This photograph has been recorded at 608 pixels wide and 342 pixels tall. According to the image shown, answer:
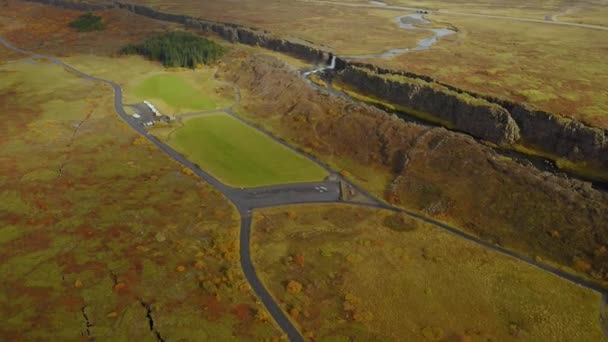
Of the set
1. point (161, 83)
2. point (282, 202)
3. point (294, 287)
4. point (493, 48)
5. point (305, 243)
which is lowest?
point (294, 287)

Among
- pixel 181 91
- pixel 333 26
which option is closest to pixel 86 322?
pixel 181 91

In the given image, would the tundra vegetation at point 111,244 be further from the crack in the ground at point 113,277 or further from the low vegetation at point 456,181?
the low vegetation at point 456,181

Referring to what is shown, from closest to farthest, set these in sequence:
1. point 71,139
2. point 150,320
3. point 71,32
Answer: point 150,320 < point 71,139 < point 71,32

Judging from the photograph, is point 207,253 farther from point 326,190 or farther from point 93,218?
point 326,190

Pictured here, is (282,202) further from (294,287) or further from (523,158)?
(523,158)

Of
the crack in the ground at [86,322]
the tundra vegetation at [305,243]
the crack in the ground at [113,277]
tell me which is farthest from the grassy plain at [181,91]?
the crack in the ground at [86,322]

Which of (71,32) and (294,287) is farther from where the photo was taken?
(71,32)
